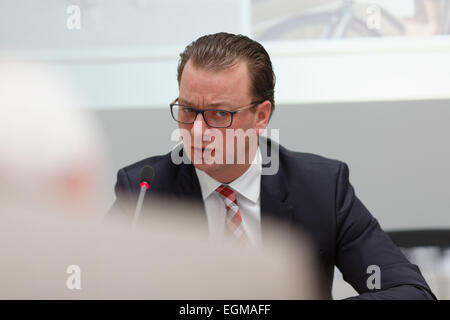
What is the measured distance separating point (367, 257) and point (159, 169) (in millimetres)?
565

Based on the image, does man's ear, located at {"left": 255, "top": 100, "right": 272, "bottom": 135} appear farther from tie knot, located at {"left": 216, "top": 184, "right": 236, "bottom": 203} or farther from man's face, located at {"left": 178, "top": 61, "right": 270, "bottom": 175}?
tie knot, located at {"left": 216, "top": 184, "right": 236, "bottom": 203}

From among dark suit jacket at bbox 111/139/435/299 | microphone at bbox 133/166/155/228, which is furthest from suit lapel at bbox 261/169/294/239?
microphone at bbox 133/166/155/228

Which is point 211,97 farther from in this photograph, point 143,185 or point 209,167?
point 143,185

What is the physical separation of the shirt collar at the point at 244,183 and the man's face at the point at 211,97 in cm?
5

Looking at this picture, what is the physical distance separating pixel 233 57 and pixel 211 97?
0.14 metres

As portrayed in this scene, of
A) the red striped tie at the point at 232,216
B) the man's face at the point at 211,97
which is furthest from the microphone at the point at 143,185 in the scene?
the red striped tie at the point at 232,216

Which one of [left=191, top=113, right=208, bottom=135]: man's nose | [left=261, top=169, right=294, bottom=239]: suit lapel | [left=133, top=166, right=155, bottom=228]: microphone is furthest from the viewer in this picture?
[left=261, top=169, right=294, bottom=239]: suit lapel

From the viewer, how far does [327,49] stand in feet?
6.15

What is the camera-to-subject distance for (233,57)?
3.86ft

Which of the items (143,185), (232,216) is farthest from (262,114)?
(143,185)

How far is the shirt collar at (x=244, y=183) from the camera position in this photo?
1.24 m

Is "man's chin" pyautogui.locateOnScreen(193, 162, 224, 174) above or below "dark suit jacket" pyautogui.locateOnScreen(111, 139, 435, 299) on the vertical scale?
above

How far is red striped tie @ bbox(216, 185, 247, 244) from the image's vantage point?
1156mm
